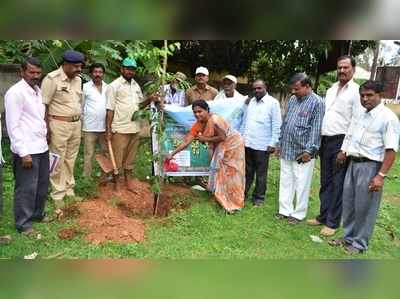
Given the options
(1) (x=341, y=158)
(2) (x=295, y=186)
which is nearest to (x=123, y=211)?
(2) (x=295, y=186)

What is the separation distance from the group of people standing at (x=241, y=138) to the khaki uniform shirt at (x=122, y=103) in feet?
0.04

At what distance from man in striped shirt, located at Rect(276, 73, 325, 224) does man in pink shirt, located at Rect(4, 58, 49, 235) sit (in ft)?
7.88

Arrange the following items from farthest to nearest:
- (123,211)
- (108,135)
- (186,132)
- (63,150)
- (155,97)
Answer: (186,132)
(108,135)
(123,211)
(155,97)
(63,150)

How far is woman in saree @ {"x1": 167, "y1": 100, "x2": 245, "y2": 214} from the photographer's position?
4484 mm

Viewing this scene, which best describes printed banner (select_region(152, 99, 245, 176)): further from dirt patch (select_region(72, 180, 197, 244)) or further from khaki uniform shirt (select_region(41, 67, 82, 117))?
khaki uniform shirt (select_region(41, 67, 82, 117))

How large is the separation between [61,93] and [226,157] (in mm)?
1853

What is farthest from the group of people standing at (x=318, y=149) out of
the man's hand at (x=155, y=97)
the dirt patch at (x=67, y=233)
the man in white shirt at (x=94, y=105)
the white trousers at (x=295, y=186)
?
the dirt patch at (x=67, y=233)

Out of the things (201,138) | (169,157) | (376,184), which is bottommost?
(169,157)

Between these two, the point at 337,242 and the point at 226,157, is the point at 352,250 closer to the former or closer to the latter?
the point at 337,242

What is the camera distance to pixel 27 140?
11.4ft

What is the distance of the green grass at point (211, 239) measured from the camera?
11.3 ft

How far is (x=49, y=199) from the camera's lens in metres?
4.36

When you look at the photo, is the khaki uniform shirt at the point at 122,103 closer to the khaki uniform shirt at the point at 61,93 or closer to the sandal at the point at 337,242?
the khaki uniform shirt at the point at 61,93
